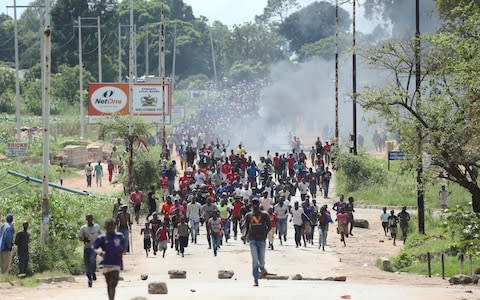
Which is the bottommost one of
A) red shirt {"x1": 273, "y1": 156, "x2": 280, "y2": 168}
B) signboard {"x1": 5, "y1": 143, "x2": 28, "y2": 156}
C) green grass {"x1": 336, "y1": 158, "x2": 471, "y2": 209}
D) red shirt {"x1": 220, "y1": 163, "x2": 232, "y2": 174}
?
green grass {"x1": 336, "y1": 158, "x2": 471, "y2": 209}

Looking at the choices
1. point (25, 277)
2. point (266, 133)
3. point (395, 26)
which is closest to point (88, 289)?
point (25, 277)

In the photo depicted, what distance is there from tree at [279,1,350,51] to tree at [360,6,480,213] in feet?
433

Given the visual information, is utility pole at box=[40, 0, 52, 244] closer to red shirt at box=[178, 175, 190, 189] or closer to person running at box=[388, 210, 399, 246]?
person running at box=[388, 210, 399, 246]

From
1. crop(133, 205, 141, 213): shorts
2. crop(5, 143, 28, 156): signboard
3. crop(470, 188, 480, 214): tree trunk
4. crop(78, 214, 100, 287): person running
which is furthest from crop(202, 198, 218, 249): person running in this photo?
crop(5, 143, 28, 156): signboard

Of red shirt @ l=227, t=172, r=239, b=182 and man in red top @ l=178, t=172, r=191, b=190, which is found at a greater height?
red shirt @ l=227, t=172, r=239, b=182

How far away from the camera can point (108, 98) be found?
70.9m

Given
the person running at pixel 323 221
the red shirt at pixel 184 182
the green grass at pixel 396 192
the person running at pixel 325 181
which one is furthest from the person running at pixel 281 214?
the person running at pixel 325 181

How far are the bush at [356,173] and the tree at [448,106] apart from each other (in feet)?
47.9

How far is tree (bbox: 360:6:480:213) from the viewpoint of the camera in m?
29.5

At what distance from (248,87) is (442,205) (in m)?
74.8

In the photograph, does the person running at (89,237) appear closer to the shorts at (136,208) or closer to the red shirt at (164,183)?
the shorts at (136,208)

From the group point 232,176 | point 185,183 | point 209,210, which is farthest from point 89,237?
point 232,176

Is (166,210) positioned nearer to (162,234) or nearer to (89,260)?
(162,234)

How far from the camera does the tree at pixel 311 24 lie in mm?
167875
